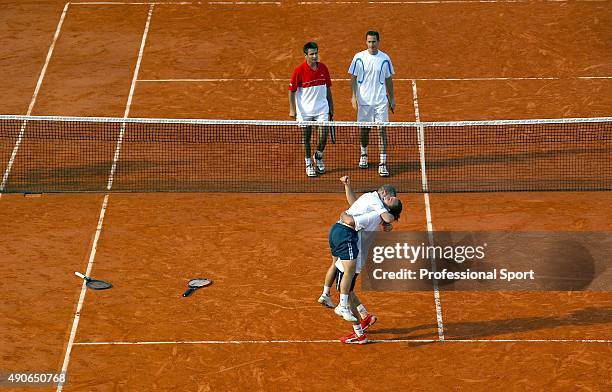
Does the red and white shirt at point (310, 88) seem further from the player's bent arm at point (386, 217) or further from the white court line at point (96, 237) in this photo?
the player's bent arm at point (386, 217)

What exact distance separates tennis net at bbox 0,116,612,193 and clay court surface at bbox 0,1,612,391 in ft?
1.48

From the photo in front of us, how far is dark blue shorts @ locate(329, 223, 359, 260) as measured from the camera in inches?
646

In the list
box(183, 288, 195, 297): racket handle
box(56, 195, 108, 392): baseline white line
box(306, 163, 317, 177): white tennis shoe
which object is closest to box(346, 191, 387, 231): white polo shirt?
box(183, 288, 195, 297): racket handle

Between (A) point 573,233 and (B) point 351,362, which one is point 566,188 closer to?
(A) point 573,233

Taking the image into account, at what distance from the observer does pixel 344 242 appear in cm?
1641

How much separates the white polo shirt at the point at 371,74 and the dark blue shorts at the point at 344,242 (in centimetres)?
516

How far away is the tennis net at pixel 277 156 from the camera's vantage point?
21.3 meters

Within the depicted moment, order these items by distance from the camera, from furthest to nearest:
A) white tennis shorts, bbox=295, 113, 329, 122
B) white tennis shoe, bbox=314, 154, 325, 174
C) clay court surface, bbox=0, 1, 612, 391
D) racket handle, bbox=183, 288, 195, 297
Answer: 1. white tennis shoe, bbox=314, 154, 325, 174
2. white tennis shorts, bbox=295, 113, 329, 122
3. racket handle, bbox=183, 288, 195, 297
4. clay court surface, bbox=0, 1, 612, 391

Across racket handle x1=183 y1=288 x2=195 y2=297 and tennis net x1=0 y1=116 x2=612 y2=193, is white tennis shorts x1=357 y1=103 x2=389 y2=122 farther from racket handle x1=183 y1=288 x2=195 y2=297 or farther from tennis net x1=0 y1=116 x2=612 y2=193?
racket handle x1=183 y1=288 x2=195 y2=297

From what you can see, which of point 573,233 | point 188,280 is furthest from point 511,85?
point 188,280

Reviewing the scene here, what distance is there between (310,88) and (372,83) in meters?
1.07

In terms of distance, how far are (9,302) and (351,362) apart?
517 centimetres

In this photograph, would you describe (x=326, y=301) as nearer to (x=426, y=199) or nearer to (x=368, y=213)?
(x=368, y=213)

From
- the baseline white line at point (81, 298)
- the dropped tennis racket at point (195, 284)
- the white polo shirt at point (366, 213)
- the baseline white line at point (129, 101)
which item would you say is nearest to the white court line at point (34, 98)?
the baseline white line at point (129, 101)
